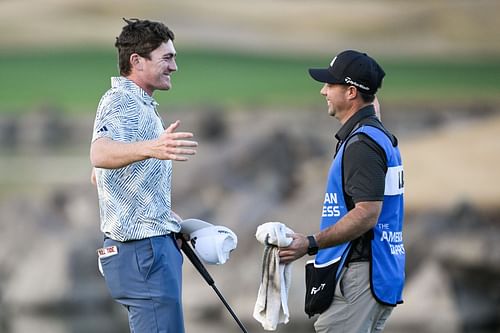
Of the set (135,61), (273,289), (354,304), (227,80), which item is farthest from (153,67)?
(227,80)

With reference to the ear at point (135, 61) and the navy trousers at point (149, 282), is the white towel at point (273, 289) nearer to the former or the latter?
the navy trousers at point (149, 282)

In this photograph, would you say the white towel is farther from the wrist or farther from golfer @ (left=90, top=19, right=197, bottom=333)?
golfer @ (left=90, top=19, right=197, bottom=333)

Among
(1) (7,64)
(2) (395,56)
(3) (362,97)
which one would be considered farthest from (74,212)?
(3) (362,97)

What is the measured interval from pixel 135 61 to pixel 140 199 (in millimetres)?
546

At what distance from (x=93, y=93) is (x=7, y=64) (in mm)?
1958

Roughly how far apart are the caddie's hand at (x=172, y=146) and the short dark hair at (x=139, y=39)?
0.55 meters

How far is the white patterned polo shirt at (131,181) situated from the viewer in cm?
511

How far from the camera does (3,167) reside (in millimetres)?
20281

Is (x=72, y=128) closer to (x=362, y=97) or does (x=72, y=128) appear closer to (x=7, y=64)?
(x=7, y=64)

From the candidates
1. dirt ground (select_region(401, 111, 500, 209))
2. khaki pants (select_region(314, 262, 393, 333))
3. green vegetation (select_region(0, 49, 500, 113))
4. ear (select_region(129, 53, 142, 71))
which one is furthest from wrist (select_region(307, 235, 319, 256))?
green vegetation (select_region(0, 49, 500, 113))

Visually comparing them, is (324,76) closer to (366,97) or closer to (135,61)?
(366,97)

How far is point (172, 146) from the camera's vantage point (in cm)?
475

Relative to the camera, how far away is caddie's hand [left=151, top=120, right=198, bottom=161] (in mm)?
4719

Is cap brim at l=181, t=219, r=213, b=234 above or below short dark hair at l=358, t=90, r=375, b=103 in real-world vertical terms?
below
